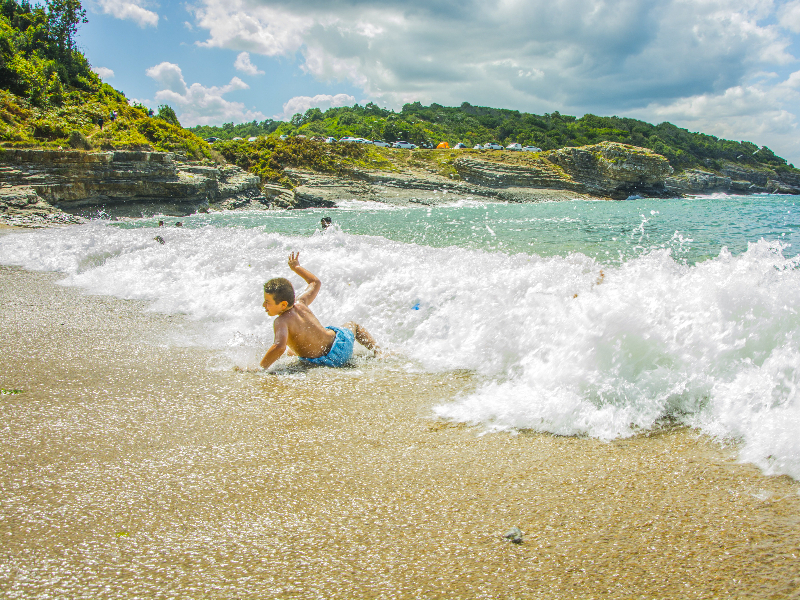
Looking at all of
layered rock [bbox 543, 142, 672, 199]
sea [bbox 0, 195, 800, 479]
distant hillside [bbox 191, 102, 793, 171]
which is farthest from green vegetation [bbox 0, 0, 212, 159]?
layered rock [bbox 543, 142, 672, 199]

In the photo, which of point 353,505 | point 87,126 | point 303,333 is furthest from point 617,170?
point 353,505

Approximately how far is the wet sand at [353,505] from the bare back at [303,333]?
0.76 metres

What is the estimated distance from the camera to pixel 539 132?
Result: 94.5 m

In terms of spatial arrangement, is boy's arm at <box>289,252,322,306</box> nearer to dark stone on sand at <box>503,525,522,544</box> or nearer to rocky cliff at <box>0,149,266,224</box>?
dark stone on sand at <box>503,525,522,544</box>

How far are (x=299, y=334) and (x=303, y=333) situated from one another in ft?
0.12

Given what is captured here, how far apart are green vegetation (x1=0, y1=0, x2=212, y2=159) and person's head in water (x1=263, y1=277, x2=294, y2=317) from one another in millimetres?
32211

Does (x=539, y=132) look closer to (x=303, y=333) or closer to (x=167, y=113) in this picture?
(x=167, y=113)

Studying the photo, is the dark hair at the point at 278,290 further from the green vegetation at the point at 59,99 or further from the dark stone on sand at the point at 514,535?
the green vegetation at the point at 59,99

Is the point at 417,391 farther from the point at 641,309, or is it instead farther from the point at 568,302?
the point at 641,309

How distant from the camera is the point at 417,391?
3607 mm

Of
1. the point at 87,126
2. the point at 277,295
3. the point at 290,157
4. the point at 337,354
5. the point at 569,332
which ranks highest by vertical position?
the point at 290,157

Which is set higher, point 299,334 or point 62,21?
point 62,21

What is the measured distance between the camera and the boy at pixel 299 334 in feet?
13.0

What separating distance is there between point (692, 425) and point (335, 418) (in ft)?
7.79
